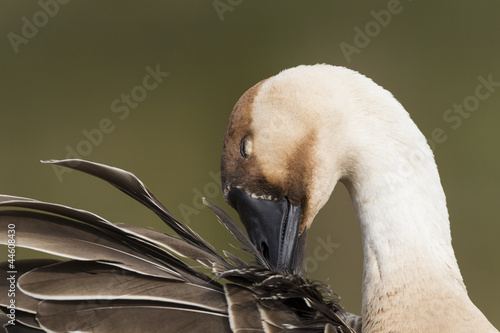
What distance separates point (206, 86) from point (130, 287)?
Result: 2.61 metres

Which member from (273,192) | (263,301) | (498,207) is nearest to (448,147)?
(498,207)

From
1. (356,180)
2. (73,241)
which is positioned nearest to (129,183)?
(73,241)

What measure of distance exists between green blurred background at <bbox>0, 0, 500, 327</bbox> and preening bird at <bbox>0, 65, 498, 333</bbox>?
5.95ft

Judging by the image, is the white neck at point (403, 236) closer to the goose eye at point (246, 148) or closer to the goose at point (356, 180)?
the goose at point (356, 180)

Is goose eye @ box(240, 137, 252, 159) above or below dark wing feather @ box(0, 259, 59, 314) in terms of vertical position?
above

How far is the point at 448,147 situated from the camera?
3.51 metres

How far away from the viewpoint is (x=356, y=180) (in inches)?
57.5

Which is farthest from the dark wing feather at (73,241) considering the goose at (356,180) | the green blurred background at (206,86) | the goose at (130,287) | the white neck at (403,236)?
the green blurred background at (206,86)

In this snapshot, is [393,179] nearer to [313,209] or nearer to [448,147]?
[313,209]

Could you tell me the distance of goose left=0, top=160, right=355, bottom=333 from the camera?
39.4 inches

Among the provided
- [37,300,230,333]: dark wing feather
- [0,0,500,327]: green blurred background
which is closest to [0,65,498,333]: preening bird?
[37,300,230,333]: dark wing feather

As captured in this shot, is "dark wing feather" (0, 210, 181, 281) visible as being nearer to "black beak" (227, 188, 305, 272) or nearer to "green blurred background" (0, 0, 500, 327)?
"black beak" (227, 188, 305, 272)

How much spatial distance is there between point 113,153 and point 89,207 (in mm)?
328

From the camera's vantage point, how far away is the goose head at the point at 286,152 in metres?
1.48
